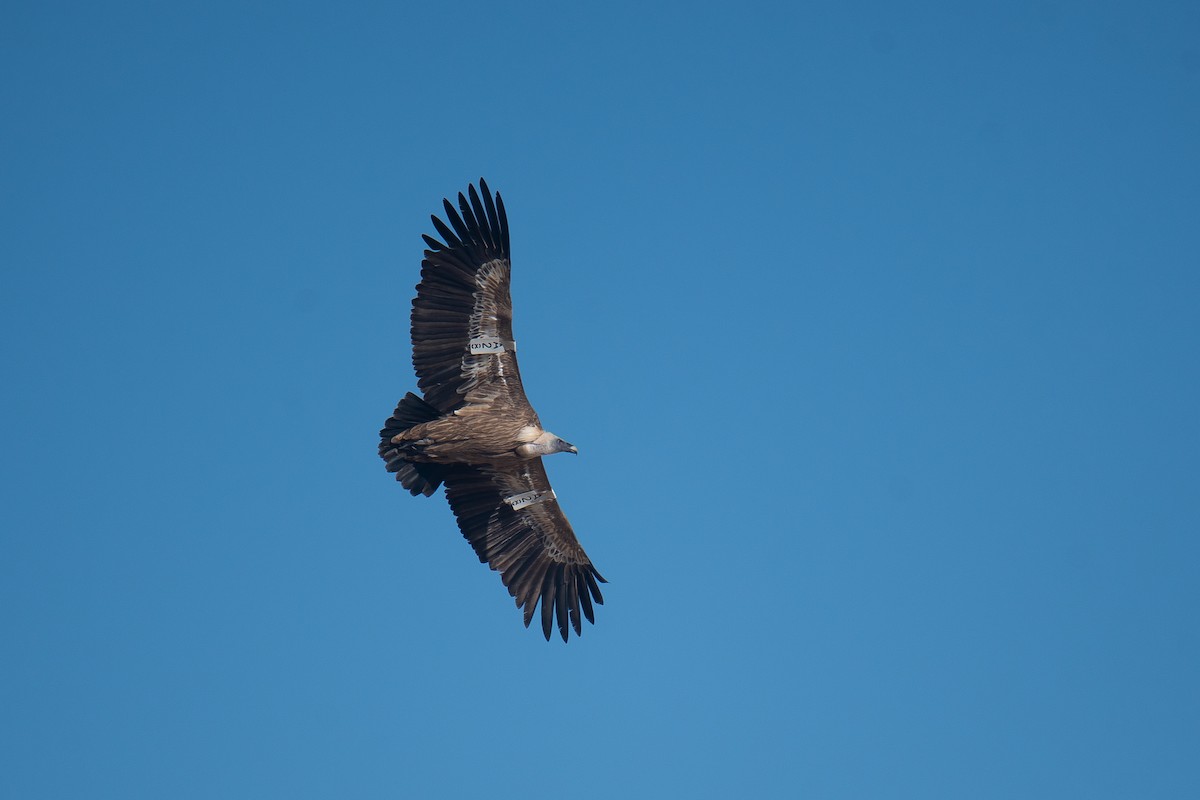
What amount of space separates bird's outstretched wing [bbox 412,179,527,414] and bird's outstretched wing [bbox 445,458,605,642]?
1.45m

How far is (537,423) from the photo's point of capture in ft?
59.6

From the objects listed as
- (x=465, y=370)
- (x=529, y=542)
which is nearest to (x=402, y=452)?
(x=465, y=370)

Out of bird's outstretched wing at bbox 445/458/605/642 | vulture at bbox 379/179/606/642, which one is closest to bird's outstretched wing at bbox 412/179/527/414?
vulture at bbox 379/179/606/642

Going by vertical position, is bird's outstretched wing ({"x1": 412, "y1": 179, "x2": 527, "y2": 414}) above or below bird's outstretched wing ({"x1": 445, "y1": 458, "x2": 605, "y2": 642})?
above

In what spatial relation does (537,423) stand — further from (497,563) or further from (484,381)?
(497,563)

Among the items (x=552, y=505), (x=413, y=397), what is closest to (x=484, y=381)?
(x=413, y=397)

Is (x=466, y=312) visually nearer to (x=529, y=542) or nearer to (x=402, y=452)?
Result: (x=402, y=452)

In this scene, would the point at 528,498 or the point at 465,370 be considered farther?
the point at 528,498

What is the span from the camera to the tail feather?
1775 cm

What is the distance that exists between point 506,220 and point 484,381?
6.20 feet

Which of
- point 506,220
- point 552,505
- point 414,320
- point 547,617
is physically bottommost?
point 547,617

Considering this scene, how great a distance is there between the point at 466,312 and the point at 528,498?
261 centimetres

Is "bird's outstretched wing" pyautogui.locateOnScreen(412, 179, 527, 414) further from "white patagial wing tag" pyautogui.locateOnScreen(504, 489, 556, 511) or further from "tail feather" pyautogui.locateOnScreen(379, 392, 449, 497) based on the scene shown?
"white patagial wing tag" pyautogui.locateOnScreen(504, 489, 556, 511)

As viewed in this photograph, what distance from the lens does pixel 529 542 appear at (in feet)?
62.7
